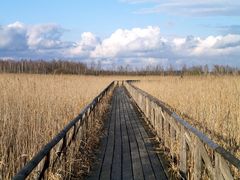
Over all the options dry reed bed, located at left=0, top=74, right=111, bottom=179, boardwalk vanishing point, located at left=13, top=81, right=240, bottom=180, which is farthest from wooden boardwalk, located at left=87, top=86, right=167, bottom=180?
dry reed bed, located at left=0, top=74, right=111, bottom=179

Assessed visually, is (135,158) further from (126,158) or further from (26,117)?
(26,117)

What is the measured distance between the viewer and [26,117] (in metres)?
6.45

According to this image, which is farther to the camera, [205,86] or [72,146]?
[205,86]

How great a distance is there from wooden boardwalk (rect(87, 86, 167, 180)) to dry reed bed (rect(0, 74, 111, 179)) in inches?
39.0

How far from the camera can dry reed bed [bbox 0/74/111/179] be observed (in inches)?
188

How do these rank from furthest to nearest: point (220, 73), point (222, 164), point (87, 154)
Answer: point (220, 73)
point (87, 154)
point (222, 164)

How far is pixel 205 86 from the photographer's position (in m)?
9.77

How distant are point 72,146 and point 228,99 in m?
3.32

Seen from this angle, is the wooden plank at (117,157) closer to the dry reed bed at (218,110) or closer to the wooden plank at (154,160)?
the wooden plank at (154,160)

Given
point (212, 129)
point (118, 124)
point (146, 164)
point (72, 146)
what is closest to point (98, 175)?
point (72, 146)

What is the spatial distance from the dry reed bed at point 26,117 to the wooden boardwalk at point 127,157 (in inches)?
39.0

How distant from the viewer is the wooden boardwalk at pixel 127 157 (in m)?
5.82

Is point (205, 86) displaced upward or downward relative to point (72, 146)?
upward

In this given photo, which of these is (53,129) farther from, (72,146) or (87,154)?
(87,154)
